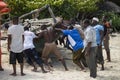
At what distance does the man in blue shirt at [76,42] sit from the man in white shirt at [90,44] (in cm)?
136

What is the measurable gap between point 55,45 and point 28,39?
3.01ft

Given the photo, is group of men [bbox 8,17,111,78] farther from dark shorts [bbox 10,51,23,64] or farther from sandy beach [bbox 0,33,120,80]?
sandy beach [bbox 0,33,120,80]

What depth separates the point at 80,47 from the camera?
1302cm

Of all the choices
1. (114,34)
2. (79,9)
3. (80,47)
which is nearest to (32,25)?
(80,47)

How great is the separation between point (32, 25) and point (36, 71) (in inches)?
96.8

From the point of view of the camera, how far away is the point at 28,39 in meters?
12.7

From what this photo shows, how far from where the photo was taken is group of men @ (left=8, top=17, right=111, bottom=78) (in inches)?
447

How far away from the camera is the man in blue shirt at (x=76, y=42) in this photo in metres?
13.1

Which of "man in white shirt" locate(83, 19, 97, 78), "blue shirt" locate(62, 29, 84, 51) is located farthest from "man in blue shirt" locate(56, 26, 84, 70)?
"man in white shirt" locate(83, 19, 97, 78)

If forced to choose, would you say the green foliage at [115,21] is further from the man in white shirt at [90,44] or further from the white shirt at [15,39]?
the white shirt at [15,39]

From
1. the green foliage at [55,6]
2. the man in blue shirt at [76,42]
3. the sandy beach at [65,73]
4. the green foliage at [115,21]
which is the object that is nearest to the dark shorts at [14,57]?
the sandy beach at [65,73]

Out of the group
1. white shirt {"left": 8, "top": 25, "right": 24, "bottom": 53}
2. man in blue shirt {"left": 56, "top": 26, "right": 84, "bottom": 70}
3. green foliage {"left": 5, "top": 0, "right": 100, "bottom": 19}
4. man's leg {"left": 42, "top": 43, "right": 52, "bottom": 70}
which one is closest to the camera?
white shirt {"left": 8, "top": 25, "right": 24, "bottom": 53}

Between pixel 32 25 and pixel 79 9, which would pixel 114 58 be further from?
pixel 79 9

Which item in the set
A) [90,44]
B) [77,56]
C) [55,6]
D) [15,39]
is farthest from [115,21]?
[15,39]
